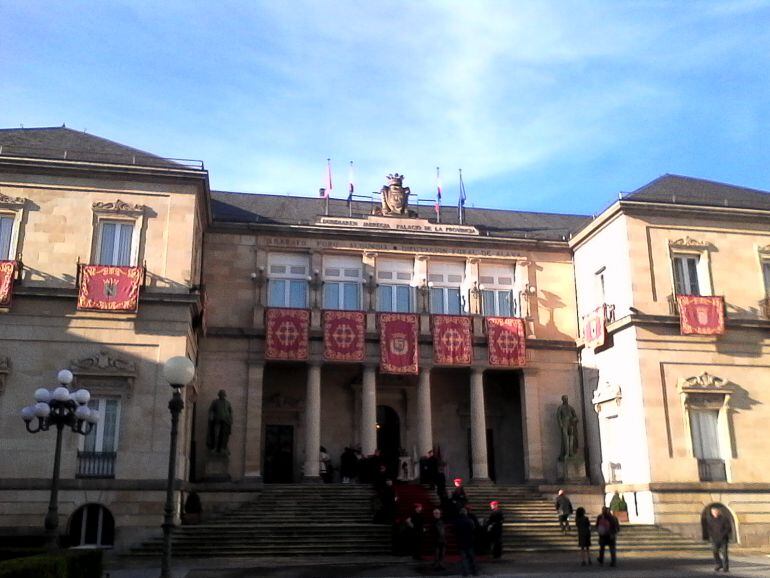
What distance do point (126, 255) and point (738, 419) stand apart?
20.4 metres

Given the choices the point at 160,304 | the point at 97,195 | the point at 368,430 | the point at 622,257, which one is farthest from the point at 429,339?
the point at 97,195

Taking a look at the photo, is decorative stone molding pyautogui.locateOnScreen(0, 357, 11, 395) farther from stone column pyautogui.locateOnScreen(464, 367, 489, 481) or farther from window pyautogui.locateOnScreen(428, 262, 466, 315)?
stone column pyautogui.locateOnScreen(464, 367, 489, 481)

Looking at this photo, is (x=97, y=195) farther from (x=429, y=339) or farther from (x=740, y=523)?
(x=740, y=523)

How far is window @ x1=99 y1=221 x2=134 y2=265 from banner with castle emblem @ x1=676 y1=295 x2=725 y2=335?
17894 mm

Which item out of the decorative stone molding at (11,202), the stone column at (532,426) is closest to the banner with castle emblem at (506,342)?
the stone column at (532,426)

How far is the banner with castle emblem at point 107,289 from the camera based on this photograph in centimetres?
2386

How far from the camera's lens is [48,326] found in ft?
78.1

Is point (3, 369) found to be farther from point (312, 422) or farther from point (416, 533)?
point (416, 533)

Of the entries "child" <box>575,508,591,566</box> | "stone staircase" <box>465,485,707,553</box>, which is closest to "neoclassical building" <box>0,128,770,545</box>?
"stone staircase" <box>465,485,707,553</box>

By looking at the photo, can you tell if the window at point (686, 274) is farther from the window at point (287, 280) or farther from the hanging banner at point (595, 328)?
the window at point (287, 280)

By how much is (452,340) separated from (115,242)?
12.4 metres

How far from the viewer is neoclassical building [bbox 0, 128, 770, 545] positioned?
77.8 feet

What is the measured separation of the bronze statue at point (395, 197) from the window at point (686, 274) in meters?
10.4

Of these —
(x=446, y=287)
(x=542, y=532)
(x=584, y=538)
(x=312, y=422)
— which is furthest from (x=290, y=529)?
(x=446, y=287)
